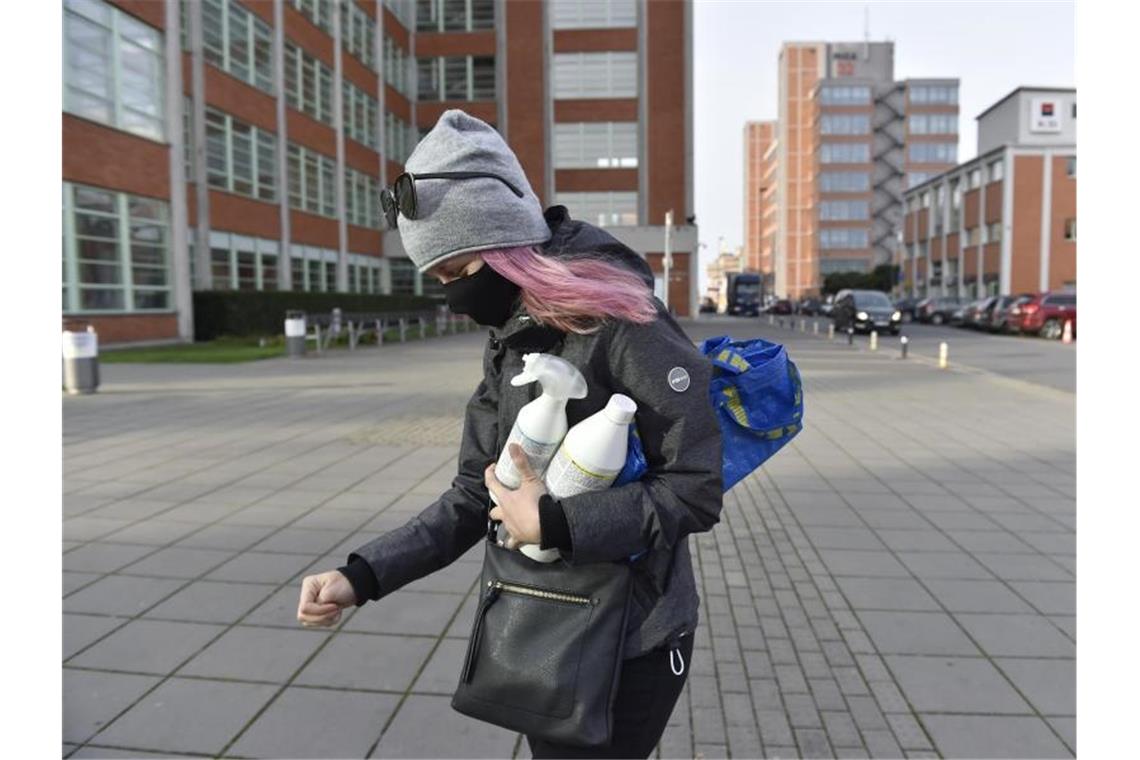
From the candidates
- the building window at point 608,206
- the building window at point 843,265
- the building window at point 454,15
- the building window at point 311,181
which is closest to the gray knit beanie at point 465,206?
the building window at point 311,181

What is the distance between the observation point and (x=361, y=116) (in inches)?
1617

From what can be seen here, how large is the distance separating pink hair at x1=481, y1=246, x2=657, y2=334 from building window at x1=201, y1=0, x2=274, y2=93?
30.2 metres

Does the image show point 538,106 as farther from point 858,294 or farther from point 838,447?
point 838,447

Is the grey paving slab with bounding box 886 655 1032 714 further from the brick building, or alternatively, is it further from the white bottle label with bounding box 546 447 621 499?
the brick building

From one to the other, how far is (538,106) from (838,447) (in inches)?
1617

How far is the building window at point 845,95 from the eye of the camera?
10856 cm

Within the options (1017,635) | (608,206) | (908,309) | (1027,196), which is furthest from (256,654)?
(1027,196)

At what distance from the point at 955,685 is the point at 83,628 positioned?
3791 mm

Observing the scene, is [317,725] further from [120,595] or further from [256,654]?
[120,595]

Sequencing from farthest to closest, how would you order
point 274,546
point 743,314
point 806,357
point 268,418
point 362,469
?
point 743,314 → point 806,357 → point 268,418 → point 362,469 → point 274,546

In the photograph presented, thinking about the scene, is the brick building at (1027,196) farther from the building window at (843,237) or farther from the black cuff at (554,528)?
the black cuff at (554,528)
